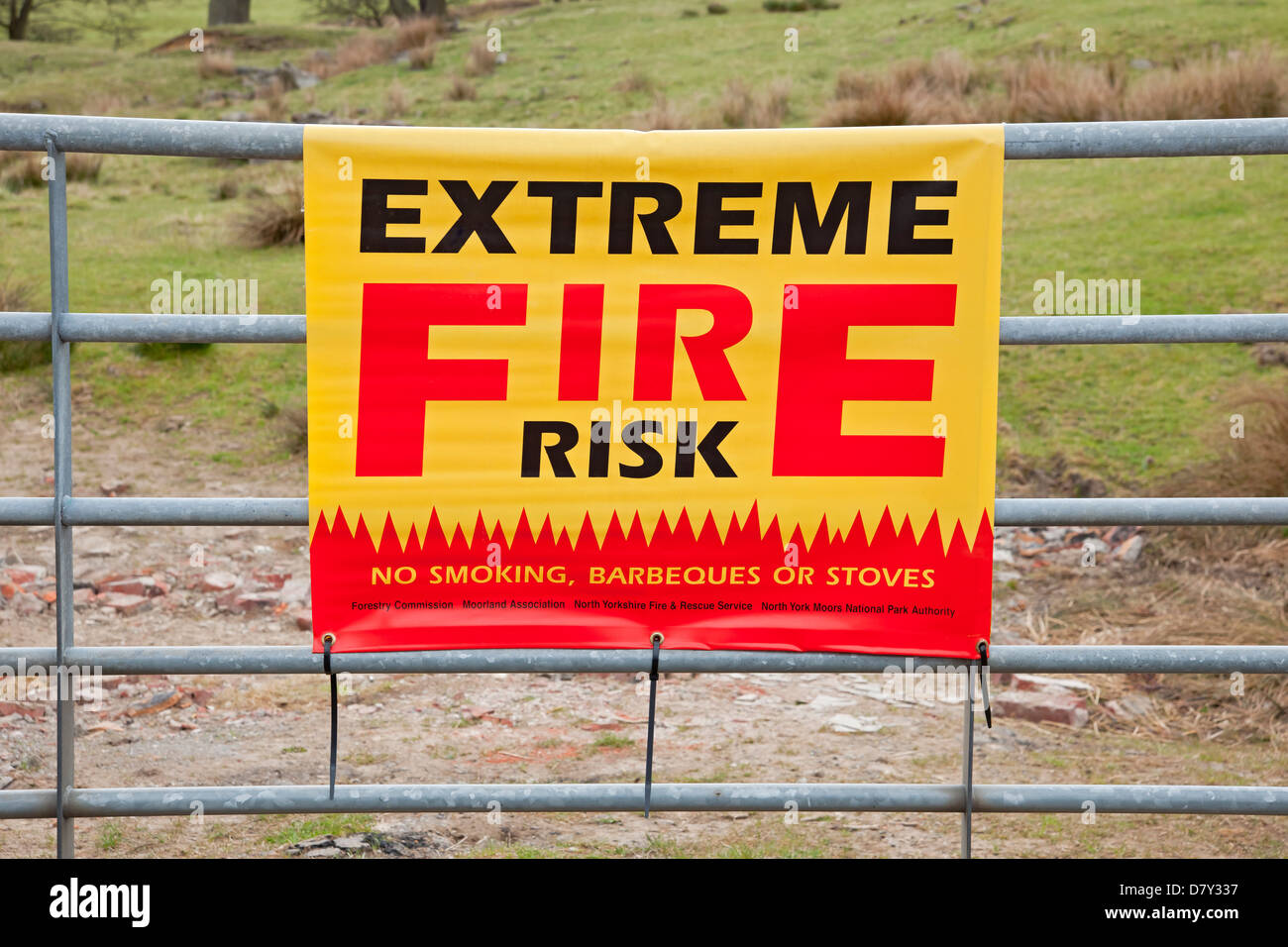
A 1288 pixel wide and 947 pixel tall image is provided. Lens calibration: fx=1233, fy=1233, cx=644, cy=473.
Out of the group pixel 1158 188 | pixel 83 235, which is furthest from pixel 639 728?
pixel 83 235

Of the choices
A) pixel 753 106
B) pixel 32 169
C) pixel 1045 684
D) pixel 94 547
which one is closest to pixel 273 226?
pixel 32 169

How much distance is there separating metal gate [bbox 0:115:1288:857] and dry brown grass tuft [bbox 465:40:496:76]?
16.9 metres

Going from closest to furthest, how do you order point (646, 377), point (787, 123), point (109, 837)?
point (646, 377) → point (109, 837) → point (787, 123)

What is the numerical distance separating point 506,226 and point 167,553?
4894 millimetres

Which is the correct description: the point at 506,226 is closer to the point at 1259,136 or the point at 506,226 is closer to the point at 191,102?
the point at 1259,136

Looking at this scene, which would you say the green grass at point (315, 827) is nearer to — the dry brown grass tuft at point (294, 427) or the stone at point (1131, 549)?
the dry brown grass tuft at point (294, 427)

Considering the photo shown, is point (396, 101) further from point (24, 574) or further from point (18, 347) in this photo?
point (24, 574)

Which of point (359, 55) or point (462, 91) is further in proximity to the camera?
point (359, 55)

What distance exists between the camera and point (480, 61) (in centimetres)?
1914

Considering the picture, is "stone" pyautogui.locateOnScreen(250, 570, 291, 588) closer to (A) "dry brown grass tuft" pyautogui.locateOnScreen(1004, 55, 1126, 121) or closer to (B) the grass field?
(B) the grass field

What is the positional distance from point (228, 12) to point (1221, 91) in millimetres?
27472

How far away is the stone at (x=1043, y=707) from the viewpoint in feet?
17.7

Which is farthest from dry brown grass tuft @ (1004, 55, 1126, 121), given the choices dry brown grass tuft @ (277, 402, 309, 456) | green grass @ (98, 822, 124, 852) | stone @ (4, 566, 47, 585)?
green grass @ (98, 822, 124, 852)

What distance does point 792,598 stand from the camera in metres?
3.05
